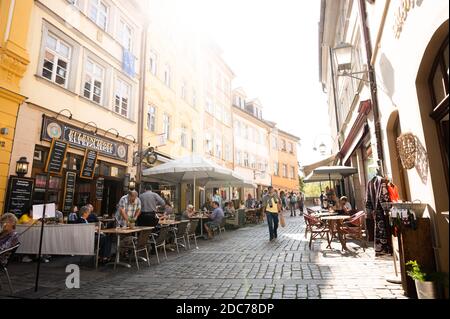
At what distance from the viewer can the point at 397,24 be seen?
13.4ft

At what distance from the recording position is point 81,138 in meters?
9.99

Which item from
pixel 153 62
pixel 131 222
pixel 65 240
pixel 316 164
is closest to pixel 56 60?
pixel 131 222

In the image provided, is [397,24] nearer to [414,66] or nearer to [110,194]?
[414,66]

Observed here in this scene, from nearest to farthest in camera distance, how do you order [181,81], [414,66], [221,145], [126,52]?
[414,66], [126,52], [181,81], [221,145]

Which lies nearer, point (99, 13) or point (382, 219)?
point (382, 219)

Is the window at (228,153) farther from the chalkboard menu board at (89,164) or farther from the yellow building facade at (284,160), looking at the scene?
the chalkboard menu board at (89,164)

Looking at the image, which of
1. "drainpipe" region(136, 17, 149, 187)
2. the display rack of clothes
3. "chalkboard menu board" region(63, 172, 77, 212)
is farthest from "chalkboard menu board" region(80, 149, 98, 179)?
the display rack of clothes

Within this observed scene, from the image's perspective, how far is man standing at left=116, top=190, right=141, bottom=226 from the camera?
23.2ft

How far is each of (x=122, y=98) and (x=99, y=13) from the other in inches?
132

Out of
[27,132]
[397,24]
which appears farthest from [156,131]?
[397,24]

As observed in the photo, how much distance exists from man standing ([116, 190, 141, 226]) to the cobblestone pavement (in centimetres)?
114

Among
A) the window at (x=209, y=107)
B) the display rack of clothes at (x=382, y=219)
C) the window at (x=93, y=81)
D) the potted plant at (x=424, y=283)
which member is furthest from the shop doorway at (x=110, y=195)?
the window at (x=209, y=107)

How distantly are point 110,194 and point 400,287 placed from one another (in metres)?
10.4

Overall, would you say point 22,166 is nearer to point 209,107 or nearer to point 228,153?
point 209,107
